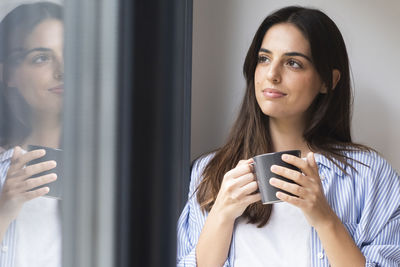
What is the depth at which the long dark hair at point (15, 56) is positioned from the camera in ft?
0.49

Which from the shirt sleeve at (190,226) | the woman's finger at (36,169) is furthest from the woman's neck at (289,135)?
the woman's finger at (36,169)

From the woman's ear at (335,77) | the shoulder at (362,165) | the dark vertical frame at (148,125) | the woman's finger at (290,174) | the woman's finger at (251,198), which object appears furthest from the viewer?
the woman's ear at (335,77)

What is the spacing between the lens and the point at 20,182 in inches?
6.4

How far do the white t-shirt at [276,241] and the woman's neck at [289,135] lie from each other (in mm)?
182

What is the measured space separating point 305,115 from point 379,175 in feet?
0.82

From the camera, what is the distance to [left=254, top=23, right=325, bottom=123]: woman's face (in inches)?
52.0

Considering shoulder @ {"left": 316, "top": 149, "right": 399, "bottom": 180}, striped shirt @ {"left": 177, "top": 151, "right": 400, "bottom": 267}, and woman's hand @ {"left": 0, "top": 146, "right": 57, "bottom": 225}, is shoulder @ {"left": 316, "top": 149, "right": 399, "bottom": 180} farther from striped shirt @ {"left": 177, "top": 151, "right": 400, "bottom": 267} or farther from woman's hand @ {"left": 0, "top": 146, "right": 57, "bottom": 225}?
woman's hand @ {"left": 0, "top": 146, "right": 57, "bottom": 225}

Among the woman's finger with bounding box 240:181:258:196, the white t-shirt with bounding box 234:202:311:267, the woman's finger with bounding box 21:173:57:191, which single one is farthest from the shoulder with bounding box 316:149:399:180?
the woman's finger with bounding box 21:173:57:191

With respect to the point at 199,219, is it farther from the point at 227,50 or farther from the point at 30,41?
the point at 30,41

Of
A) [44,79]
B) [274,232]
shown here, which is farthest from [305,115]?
[44,79]

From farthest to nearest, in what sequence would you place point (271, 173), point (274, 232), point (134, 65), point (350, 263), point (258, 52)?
point (258, 52)
point (274, 232)
point (350, 263)
point (271, 173)
point (134, 65)

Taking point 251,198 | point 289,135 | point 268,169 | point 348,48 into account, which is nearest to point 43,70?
point 268,169

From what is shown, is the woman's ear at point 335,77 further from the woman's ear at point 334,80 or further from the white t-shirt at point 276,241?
Answer: the white t-shirt at point 276,241

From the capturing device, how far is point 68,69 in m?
0.15
